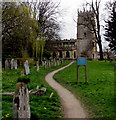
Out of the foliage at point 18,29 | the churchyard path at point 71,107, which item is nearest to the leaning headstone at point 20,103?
the churchyard path at point 71,107

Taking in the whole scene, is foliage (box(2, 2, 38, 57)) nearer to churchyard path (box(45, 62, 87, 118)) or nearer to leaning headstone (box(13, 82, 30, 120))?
churchyard path (box(45, 62, 87, 118))

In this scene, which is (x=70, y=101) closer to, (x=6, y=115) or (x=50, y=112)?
(x=50, y=112)

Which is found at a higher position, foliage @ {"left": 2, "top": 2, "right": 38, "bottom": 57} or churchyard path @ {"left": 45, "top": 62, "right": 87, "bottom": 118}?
foliage @ {"left": 2, "top": 2, "right": 38, "bottom": 57}

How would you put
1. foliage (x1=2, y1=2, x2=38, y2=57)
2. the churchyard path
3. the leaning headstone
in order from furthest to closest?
foliage (x1=2, y1=2, x2=38, y2=57) → the churchyard path → the leaning headstone

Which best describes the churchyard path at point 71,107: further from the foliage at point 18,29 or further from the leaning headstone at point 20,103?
the foliage at point 18,29

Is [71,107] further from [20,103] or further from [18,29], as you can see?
[18,29]

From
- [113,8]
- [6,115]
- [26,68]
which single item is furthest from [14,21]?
[6,115]

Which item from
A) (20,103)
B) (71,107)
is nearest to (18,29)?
(71,107)

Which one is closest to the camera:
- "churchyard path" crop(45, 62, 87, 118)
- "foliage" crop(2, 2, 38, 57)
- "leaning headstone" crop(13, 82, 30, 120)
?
"leaning headstone" crop(13, 82, 30, 120)

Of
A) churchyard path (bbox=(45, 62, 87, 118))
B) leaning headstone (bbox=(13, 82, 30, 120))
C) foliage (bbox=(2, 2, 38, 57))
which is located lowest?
churchyard path (bbox=(45, 62, 87, 118))

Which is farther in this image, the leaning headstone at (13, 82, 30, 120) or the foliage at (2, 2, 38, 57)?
the foliage at (2, 2, 38, 57)

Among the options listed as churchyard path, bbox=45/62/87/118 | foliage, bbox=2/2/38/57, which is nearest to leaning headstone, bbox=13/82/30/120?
churchyard path, bbox=45/62/87/118

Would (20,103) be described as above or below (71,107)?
above

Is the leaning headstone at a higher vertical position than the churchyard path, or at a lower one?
higher
